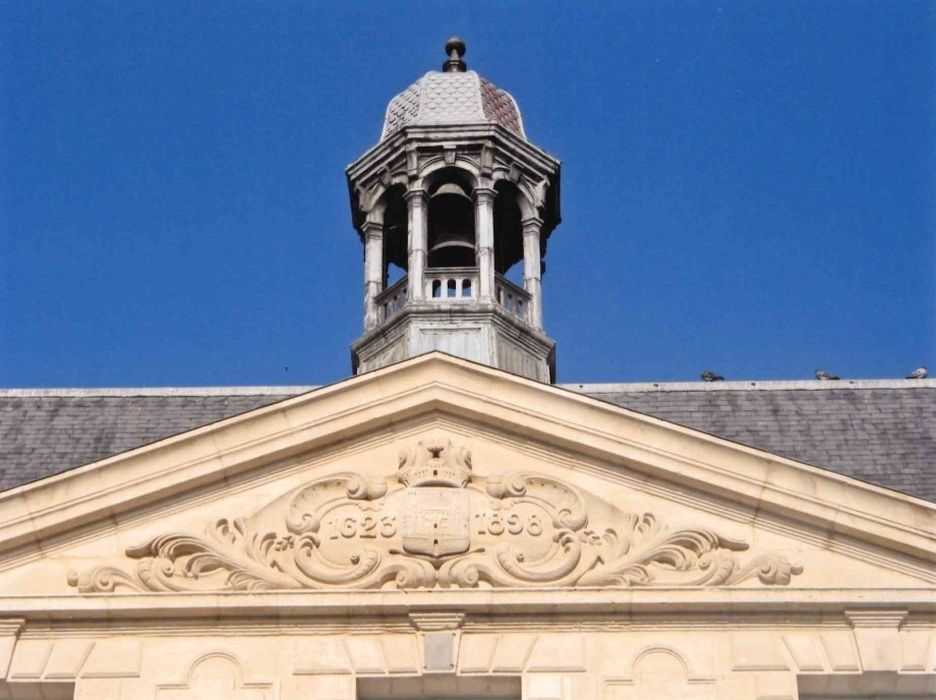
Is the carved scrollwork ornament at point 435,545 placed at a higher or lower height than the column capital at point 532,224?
lower

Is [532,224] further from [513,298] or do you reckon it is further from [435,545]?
[435,545]

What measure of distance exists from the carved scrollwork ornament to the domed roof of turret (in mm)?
8210

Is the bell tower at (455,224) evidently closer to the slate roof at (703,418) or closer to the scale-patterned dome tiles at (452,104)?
the scale-patterned dome tiles at (452,104)

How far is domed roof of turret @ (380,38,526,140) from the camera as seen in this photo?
27711 millimetres

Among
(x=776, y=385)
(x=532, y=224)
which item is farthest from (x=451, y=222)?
(x=776, y=385)

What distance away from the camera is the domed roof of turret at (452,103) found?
2771 centimetres

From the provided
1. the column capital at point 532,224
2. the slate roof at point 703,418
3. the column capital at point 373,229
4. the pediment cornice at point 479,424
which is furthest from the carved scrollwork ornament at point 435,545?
the column capital at point 373,229

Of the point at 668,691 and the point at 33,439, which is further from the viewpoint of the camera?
the point at 33,439

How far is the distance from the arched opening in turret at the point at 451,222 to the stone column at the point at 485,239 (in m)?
0.56

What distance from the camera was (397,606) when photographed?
1933 centimetres

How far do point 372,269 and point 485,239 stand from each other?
5.22ft

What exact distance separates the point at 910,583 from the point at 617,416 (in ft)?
9.08

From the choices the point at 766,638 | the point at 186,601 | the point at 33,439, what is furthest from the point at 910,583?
the point at 33,439

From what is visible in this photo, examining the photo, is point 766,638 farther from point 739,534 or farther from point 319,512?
point 319,512
